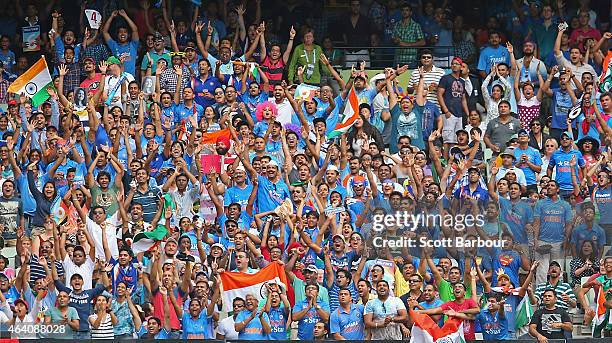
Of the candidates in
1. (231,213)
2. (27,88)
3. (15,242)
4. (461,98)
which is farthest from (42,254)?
(461,98)

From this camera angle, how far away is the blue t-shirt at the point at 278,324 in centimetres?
2331

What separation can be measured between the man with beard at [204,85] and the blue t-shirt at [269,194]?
7.44 ft

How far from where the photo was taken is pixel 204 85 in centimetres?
2769

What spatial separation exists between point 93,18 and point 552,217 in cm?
792

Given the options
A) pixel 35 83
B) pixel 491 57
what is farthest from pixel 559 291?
pixel 35 83

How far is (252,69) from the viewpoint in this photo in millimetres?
27938

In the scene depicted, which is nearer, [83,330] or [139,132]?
[83,330]

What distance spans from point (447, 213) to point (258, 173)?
278 cm

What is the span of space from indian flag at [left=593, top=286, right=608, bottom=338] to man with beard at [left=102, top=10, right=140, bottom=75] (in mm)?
8203

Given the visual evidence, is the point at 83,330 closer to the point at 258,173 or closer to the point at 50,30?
the point at 258,173

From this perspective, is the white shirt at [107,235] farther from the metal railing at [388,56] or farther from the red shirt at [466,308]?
the metal railing at [388,56]

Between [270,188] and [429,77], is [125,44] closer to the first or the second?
[270,188]

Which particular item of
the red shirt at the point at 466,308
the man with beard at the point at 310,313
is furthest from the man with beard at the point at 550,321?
the man with beard at the point at 310,313

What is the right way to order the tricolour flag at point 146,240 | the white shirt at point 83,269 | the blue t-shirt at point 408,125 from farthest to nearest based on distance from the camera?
1. the blue t-shirt at point 408,125
2. the tricolour flag at point 146,240
3. the white shirt at point 83,269
